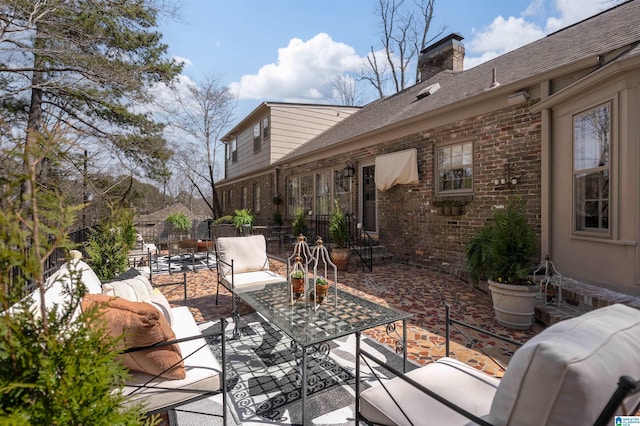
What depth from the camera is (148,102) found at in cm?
823

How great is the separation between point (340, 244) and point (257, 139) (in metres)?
9.53

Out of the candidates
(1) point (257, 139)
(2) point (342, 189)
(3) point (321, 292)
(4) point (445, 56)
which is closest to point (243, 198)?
(1) point (257, 139)

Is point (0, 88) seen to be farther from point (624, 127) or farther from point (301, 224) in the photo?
point (624, 127)

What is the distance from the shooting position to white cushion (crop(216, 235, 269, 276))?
4.84 metres

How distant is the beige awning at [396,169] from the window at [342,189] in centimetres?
160

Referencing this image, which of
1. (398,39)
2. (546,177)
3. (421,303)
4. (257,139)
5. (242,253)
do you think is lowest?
(421,303)

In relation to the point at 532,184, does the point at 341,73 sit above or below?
above

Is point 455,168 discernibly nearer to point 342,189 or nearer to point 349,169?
point 349,169

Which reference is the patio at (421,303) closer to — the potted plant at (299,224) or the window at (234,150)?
the potted plant at (299,224)

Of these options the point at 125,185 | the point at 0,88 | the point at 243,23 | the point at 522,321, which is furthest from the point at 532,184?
the point at 125,185

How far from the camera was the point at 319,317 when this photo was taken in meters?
2.88

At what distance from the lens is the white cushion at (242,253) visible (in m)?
4.84

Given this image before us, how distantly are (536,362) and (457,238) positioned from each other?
237 inches

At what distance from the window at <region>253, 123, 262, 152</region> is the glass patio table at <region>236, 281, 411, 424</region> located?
1230 cm
